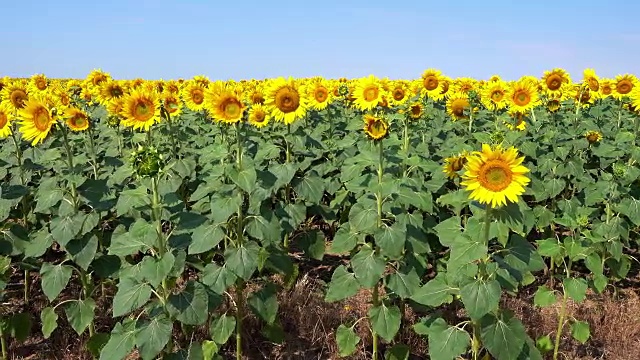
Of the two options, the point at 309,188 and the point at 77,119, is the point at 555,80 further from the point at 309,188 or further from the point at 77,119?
the point at 77,119

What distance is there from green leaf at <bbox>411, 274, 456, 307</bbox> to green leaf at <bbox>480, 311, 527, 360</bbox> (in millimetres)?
277

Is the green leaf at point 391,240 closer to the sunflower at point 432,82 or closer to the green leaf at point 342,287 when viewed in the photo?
the green leaf at point 342,287

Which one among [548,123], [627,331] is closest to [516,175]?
[627,331]

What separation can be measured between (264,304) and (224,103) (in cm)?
165

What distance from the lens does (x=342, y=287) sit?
12.0 ft

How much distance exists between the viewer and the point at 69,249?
3.80 m

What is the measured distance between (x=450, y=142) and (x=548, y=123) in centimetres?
253

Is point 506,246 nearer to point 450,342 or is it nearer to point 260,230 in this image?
point 450,342

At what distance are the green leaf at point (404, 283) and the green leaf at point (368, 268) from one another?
0.15 meters

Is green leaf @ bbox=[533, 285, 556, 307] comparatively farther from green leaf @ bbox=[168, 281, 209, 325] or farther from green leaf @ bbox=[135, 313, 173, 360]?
green leaf @ bbox=[135, 313, 173, 360]

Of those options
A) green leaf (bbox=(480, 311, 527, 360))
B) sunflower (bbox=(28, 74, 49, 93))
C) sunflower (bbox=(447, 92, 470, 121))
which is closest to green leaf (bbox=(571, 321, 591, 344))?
green leaf (bbox=(480, 311, 527, 360))

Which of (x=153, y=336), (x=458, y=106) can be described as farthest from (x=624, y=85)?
(x=153, y=336)

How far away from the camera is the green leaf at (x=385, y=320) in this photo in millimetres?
3625

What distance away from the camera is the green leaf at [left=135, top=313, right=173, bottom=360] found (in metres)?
3.23
